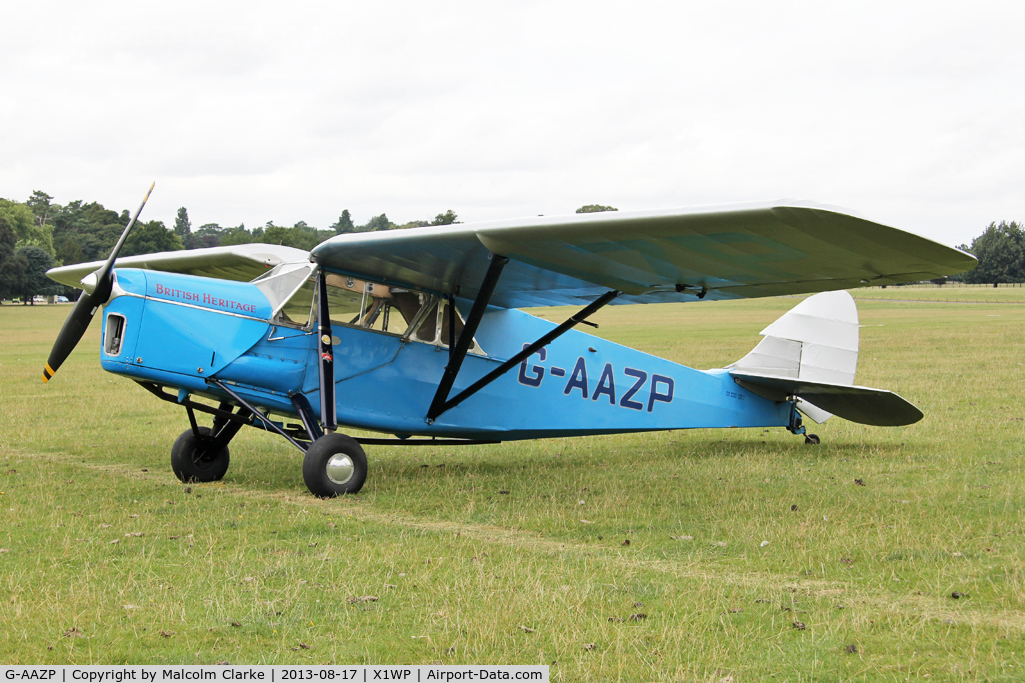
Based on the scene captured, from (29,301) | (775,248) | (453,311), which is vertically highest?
(775,248)

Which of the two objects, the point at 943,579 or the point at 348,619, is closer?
the point at 348,619

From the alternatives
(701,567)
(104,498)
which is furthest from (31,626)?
(701,567)

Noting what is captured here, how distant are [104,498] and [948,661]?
718cm

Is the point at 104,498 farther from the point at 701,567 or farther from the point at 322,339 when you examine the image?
the point at 701,567

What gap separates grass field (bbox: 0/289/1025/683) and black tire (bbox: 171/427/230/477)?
18 cm

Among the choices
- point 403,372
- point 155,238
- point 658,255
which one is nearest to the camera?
point 658,255

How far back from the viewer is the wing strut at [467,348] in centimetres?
863

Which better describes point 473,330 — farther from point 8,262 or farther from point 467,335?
point 8,262

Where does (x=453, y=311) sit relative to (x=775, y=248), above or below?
below

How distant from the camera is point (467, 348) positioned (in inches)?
350

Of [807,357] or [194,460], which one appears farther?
[807,357]

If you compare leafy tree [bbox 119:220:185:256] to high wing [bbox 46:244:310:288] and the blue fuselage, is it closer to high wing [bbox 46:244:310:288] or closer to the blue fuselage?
high wing [bbox 46:244:310:288]

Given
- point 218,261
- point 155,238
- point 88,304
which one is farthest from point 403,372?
point 155,238

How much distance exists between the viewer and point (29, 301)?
99625 mm
